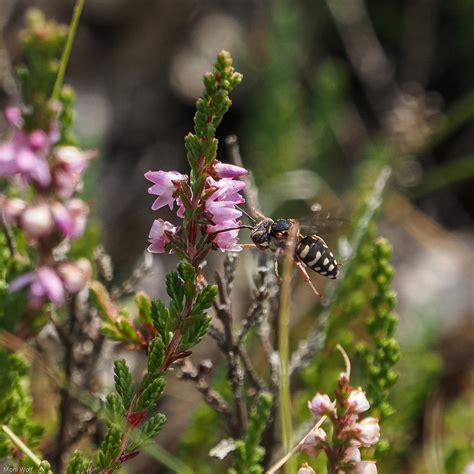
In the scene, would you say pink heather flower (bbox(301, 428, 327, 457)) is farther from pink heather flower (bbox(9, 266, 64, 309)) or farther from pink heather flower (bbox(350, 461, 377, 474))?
pink heather flower (bbox(9, 266, 64, 309))

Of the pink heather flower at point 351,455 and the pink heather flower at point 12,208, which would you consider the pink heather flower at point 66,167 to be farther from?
the pink heather flower at point 351,455

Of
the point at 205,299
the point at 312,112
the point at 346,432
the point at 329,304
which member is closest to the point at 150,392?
the point at 205,299

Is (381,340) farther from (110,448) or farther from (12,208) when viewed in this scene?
(12,208)

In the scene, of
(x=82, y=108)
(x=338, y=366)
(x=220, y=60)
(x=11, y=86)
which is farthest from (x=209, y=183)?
(x=82, y=108)

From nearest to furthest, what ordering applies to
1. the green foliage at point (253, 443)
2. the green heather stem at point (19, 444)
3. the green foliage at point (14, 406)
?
the green foliage at point (253, 443)
the green heather stem at point (19, 444)
the green foliage at point (14, 406)

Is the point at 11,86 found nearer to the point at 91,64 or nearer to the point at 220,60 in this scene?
the point at 220,60

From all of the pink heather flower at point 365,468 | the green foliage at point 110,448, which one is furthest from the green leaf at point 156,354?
the pink heather flower at point 365,468
